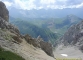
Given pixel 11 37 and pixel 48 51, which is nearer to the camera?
pixel 11 37

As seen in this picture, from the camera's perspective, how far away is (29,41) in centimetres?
7988

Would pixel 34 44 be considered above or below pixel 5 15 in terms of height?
below

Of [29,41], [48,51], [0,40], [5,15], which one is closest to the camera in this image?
[0,40]

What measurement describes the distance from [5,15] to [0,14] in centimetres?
311

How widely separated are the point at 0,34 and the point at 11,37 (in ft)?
12.2

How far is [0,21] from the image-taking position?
77500mm

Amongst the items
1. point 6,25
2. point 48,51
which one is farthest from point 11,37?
point 48,51

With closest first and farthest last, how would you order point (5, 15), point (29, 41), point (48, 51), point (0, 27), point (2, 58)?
point (2, 58) → point (0, 27) → point (29, 41) → point (48, 51) → point (5, 15)

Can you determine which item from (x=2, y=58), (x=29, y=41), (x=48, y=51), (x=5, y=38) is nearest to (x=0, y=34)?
(x=5, y=38)

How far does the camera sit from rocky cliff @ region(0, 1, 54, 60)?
55250 millimetres

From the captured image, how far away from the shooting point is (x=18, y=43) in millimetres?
64750

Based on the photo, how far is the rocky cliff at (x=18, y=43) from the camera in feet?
181

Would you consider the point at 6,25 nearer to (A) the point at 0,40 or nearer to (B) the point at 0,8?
(A) the point at 0,40

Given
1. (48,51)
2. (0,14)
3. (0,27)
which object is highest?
(0,14)
